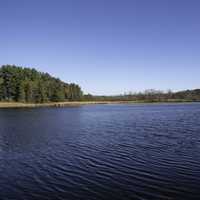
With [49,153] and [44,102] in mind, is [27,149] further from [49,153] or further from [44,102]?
[44,102]

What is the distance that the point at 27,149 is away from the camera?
2264 centimetres

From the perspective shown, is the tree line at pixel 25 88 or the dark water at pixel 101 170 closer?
the dark water at pixel 101 170

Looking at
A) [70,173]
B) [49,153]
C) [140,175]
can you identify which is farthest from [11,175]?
[140,175]

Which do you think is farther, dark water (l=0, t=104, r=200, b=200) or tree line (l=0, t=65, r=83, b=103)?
tree line (l=0, t=65, r=83, b=103)

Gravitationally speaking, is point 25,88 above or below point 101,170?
above

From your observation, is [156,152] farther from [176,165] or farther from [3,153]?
[3,153]

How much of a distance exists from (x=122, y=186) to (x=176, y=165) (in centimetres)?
506

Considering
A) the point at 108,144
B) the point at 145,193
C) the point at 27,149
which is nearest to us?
the point at 145,193

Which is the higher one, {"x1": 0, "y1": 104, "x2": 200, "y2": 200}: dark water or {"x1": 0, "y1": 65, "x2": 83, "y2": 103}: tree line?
{"x1": 0, "y1": 65, "x2": 83, "y2": 103}: tree line

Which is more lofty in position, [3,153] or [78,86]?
[78,86]

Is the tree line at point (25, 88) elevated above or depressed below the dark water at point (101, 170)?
above

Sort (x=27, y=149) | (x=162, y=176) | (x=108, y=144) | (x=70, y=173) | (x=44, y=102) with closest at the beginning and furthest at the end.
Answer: (x=162, y=176), (x=70, y=173), (x=27, y=149), (x=108, y=144), (x=44, y=102)

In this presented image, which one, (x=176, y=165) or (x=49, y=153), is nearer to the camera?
(x=176, y=165)

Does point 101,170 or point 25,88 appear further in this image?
point 25,88
